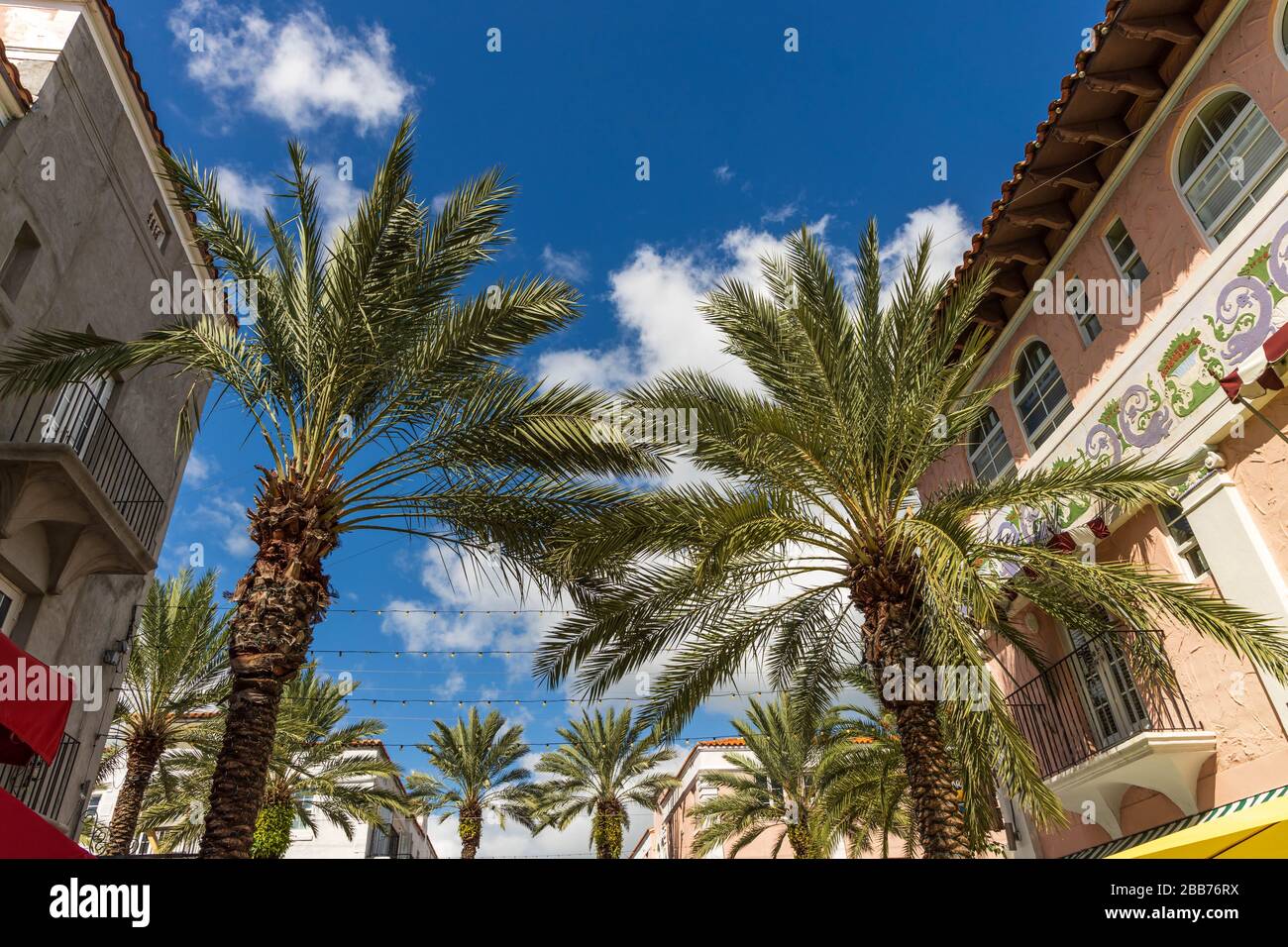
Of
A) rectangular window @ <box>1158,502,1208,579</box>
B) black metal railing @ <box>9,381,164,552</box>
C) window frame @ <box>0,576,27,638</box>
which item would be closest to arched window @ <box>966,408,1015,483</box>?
rectangular window @ <box>1158,502,1208,579</box>

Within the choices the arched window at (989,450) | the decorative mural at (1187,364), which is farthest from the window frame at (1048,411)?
the decorative mural at (1187,364)

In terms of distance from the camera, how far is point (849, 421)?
10062 mm

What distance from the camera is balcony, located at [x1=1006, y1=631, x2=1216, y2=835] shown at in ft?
31.6

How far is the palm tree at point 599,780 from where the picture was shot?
108 ft

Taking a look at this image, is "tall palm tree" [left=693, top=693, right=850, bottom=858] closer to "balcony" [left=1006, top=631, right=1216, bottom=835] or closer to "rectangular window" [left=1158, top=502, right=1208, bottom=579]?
"balcony" [left=1006, top=631, right=1216, bottom=835]

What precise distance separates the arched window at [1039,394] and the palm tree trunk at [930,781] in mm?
6208

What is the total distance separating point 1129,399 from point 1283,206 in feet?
10.3

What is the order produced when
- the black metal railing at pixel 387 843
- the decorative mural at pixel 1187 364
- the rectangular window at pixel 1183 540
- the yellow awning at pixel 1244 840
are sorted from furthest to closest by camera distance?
the black metal railing at pixel 387 843 < the rectangular window at pixel 1183 540 < the decorative mural at pixel 1187 364 < the yellow awning at pixel 1244 840

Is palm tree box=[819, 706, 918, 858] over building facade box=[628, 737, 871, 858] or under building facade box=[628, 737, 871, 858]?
under

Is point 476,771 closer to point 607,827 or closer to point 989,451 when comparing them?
point 607,827

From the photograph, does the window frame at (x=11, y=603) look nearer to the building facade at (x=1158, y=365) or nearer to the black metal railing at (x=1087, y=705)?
the building facade at (x=1158, y=365)

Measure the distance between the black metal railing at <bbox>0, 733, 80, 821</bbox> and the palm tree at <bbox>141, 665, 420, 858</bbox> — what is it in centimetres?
1247
